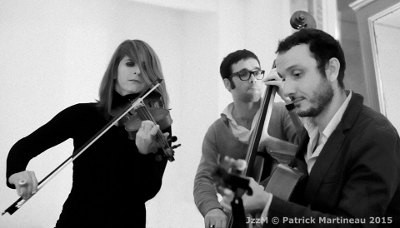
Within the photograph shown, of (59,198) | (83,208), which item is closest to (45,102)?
(59,198)

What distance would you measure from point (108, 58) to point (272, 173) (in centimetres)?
216

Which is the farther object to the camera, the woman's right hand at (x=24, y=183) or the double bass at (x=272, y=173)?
the woman's right hand at (x=24, y=183)

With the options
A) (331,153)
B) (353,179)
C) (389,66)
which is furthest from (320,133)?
(389,66)

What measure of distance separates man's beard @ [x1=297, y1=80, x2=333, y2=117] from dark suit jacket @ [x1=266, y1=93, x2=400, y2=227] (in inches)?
2.7

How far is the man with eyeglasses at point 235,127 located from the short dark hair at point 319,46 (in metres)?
0.40

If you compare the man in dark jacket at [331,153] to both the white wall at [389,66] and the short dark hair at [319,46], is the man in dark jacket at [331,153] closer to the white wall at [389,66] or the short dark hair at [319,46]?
the short dark hair at [319,46]

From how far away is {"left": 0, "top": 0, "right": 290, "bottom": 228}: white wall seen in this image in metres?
2.79

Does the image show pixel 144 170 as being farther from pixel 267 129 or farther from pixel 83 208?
pixel 267 129

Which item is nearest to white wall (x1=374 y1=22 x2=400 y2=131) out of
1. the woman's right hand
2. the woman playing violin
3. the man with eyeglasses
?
the man with eyeglasses

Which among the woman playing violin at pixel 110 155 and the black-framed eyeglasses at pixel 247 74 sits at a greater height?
the black-framed eyeglasses at pixel 247 74

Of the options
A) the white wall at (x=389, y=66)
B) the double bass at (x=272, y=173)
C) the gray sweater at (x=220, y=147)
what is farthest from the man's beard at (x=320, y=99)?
the white wall at (x=389, y=66)

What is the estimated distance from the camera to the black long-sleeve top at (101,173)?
5.30 ft

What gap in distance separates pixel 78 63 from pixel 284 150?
2.02 meters

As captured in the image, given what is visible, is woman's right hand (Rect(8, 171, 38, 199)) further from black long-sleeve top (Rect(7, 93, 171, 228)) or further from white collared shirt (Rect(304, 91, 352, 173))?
white collared shirt (Rect(304, 91, 352, 173))
